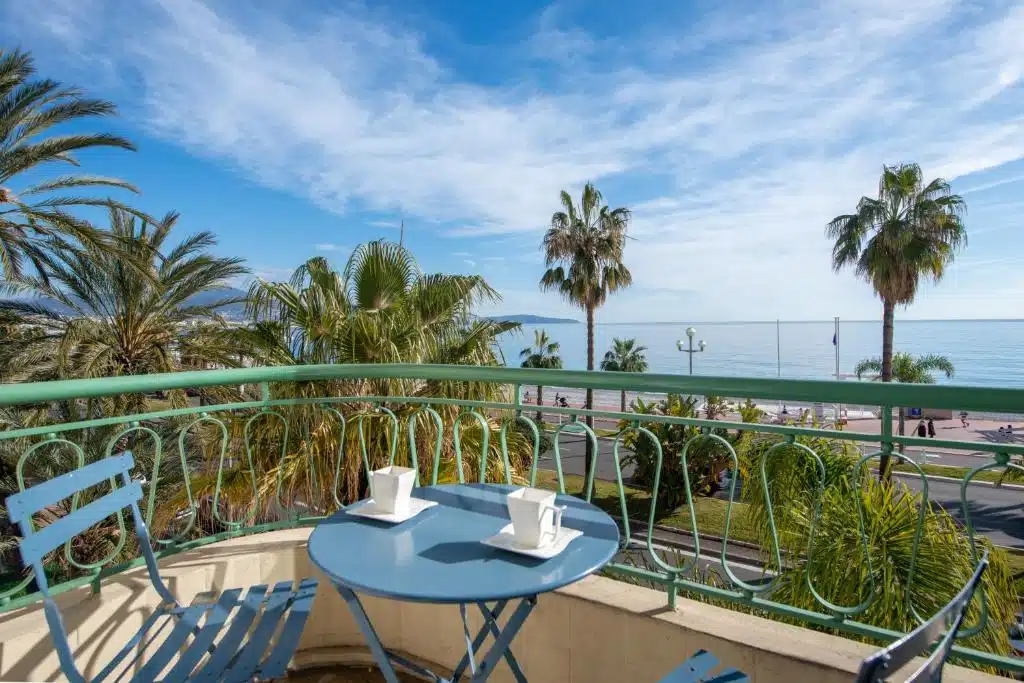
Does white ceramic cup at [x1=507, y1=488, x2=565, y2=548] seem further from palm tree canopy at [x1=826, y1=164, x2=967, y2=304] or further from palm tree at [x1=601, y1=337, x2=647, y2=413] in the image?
palm tree at [x1=601, y1=337, x2=647, y2=413]

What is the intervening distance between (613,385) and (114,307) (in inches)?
456

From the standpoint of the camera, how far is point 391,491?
6.15 feet

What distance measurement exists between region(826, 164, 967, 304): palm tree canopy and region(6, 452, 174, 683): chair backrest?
28.2m

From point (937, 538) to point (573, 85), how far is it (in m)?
30.0

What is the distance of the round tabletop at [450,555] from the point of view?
4.56 ft

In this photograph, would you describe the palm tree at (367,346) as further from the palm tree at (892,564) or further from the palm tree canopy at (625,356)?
the palm tree canopy at (625,356)

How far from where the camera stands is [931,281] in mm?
24531

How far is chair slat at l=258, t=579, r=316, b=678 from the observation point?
69.8 inches

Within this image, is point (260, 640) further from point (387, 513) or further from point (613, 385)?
point (613, 385)

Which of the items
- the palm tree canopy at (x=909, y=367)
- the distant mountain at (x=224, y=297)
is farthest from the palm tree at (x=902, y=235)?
the distant mountain at (x=224, y=297)

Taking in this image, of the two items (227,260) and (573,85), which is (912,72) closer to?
(573,85)

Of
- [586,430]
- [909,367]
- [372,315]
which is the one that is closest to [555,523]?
[586,430]

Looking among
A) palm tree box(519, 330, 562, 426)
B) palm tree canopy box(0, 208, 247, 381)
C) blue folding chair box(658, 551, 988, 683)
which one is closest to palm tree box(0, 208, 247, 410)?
palm tree canopy box(0, 208, 247, 381)

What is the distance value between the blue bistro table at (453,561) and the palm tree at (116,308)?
9329 mm
